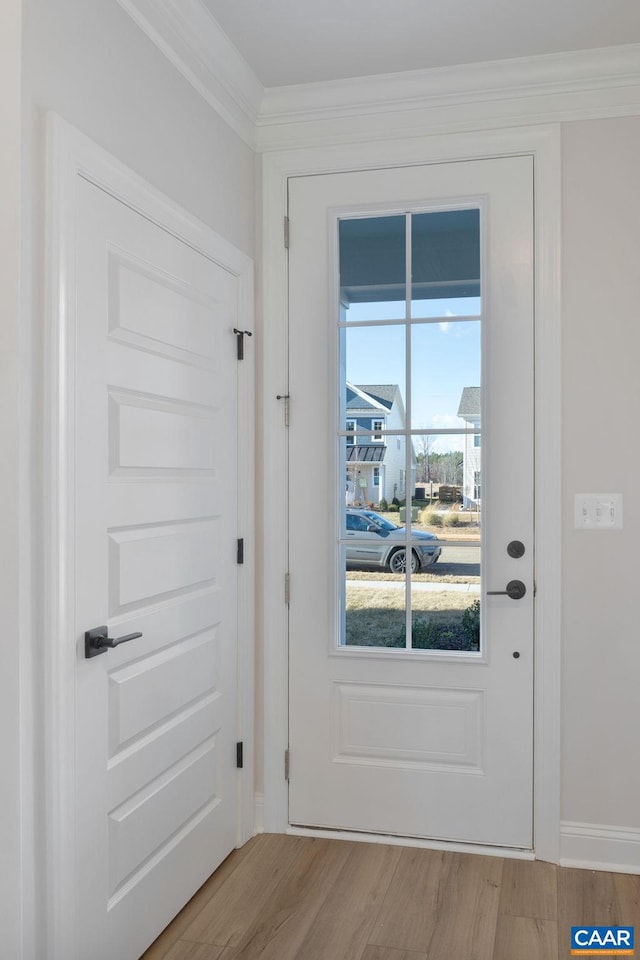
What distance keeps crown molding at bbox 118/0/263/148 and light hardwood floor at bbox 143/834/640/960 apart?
2.42 meters

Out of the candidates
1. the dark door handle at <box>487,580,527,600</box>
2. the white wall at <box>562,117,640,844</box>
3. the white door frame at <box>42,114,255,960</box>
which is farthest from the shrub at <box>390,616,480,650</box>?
the white door frame at <box>42,114,255,960</box>

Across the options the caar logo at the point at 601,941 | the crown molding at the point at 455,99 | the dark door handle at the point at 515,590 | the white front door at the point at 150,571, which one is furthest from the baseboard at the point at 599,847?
the crown molding at the point at 455,99

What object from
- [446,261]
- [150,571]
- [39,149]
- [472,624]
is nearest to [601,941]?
[472,624]

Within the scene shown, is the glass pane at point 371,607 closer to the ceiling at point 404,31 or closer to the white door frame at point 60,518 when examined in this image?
the white door frame at point 60,518

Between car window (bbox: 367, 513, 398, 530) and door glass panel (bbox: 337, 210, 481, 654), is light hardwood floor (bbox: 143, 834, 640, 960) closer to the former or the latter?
door glass panel (bbox: 337, 210, 481, 654)

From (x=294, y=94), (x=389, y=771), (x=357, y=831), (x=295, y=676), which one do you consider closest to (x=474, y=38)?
(x=294, y=94)

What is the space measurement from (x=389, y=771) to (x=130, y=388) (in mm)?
1604

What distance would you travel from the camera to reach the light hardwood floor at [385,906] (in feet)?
6.75

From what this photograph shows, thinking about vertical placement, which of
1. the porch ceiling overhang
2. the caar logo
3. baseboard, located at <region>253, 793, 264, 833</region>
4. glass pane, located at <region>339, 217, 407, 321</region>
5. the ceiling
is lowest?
the caar logo

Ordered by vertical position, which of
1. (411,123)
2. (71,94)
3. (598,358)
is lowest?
(598,358)

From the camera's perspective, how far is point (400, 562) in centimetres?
266

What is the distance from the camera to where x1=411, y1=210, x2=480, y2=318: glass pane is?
2.62 metres

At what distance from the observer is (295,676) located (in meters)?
2.75

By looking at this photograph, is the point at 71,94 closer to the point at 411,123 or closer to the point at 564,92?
the point at 411,123
